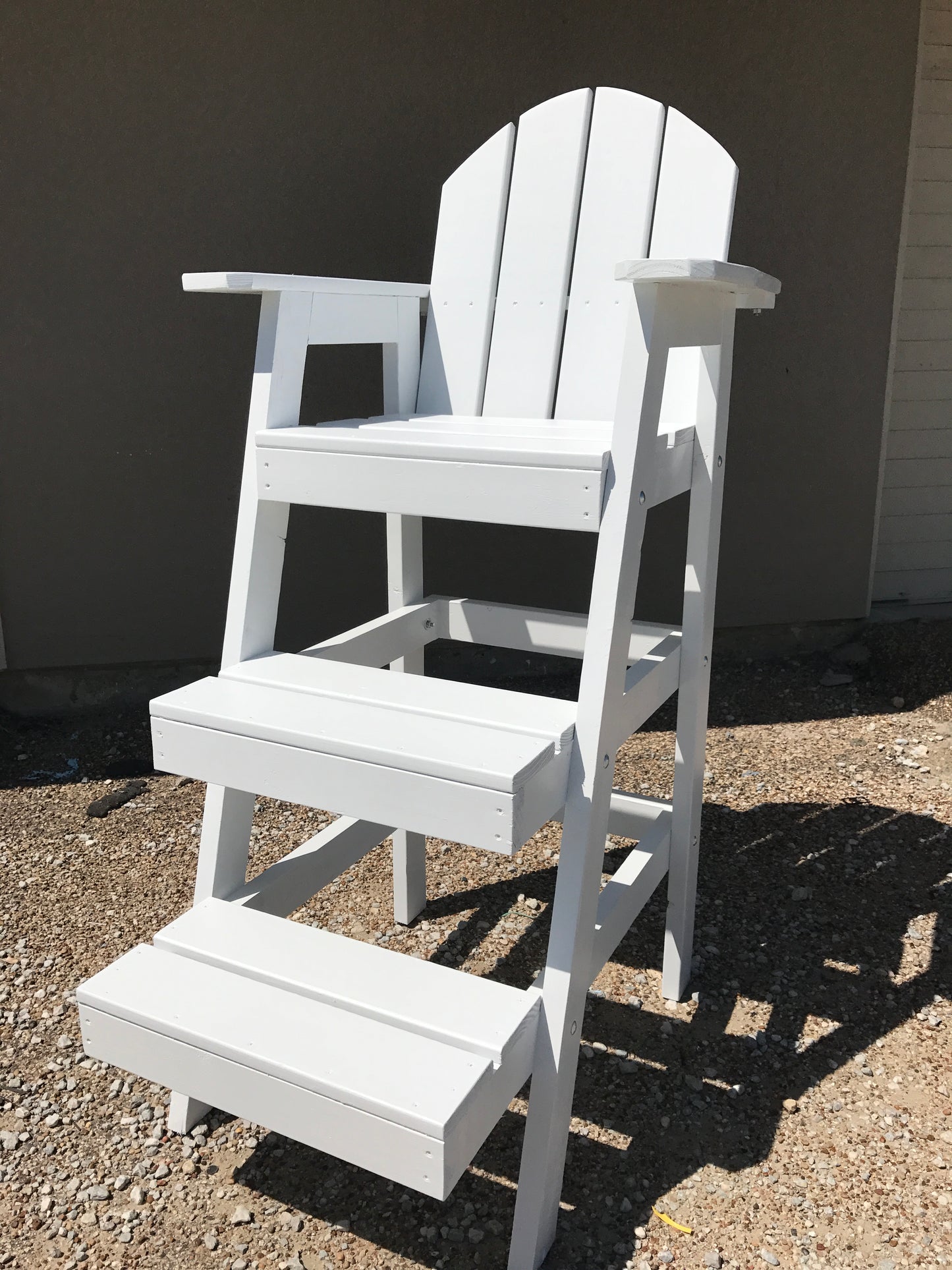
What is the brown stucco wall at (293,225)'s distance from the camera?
275 cm

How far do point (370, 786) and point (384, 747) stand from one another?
58 millimetres

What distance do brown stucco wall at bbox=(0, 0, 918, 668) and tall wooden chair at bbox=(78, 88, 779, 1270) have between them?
1136mm

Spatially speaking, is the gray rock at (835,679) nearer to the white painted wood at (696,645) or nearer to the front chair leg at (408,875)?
the white painted wood at (696,645)

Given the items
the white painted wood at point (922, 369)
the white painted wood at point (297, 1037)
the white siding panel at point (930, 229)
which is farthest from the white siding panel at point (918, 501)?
the white painted wood at point (297, 1037)

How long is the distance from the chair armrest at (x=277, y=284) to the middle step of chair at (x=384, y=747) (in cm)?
55

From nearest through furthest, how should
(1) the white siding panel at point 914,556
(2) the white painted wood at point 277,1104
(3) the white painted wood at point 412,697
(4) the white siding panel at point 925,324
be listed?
(2) the white painted wood at point 277,1104 < (3) the white painted wood at point 412,697 < (4) the white siding panel at point 925,324 < (1) the white siding panel at point 914,556

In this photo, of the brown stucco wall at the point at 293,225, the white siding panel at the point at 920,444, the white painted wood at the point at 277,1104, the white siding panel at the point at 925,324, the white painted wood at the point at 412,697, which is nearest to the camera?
the white painted wood at the point at 277,1104

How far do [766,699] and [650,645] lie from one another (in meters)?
1.60

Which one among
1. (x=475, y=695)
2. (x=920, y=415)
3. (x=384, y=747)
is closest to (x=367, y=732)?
(x=384, y=747)

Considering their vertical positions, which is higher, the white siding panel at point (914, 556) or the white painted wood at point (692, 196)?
the white painted wood at point (692, 196)

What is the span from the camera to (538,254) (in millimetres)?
1880

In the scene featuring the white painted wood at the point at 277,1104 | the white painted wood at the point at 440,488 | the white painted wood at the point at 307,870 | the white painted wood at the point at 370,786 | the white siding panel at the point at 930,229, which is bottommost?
the white painted wood at the point at 277,1104

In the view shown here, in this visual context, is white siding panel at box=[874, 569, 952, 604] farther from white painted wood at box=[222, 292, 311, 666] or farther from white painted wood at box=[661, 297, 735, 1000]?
white painted wood at box=[222, 292, 311, 666]

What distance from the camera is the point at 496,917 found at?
2.19 metres
